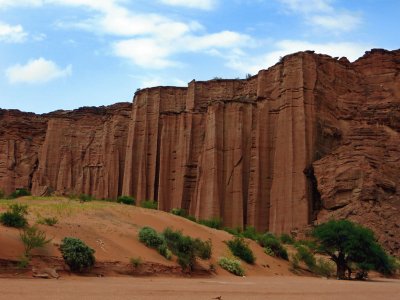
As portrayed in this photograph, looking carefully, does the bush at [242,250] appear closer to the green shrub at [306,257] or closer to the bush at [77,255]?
the green shrub at [306,257]

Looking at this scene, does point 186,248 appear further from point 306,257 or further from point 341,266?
point 306,257

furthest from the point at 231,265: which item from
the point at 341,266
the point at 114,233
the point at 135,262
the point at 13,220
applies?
the point at 13,220

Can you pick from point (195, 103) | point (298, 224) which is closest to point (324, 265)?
point (298, 224)

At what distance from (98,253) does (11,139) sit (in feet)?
209

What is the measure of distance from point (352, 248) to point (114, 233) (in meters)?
12.9

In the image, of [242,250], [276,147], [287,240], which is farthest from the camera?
[276,147]

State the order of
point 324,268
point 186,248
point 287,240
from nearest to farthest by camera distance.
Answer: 1. point 186,248
2. point 324,268
3. point 287,240

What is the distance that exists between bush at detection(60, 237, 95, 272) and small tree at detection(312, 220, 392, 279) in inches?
592

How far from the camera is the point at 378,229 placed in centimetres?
3934

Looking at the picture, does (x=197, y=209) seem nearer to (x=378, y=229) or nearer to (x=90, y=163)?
(x=378, y=229)

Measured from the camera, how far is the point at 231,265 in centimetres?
2775

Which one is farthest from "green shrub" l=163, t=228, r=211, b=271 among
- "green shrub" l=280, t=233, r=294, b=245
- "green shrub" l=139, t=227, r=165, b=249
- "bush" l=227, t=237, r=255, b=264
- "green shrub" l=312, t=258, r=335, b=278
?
"green shrub" l=280, t=233, r=294, b=245

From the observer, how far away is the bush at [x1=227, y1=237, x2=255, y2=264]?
3031 cm

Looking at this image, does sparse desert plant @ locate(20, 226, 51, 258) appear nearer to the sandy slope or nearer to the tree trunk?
the sandy slope
